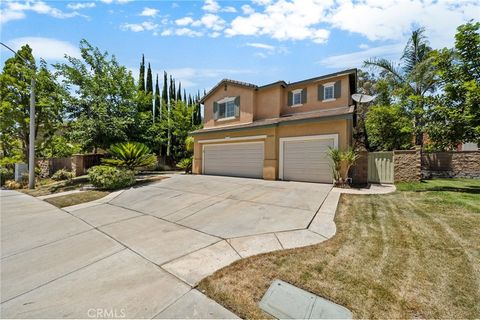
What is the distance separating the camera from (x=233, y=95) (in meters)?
14.9

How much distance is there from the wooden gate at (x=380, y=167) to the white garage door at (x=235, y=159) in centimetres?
579

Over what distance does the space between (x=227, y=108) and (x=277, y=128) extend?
5054mm

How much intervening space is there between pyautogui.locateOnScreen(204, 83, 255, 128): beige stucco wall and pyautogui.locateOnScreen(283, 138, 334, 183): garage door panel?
3.93 meters

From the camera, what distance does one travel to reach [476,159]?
1262cm

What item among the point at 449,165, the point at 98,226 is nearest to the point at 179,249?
the point at 98,226

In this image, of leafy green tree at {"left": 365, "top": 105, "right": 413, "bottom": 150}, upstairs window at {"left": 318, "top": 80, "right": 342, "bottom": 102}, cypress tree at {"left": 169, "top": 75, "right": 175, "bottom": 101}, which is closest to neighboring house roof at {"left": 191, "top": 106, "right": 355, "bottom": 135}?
upstairs window at {"left": 318, "top": 80, "right": 342, "bottom": 102}

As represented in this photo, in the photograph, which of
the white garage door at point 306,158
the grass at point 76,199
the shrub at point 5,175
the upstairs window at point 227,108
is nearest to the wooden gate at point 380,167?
the white garage door at point 306,158

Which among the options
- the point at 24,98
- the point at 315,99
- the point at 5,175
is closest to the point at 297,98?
the point at 315,99

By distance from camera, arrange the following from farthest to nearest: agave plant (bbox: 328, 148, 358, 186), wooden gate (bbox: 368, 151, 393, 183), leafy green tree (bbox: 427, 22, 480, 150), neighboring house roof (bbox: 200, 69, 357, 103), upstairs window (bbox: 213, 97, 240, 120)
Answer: upstairs window (bbox: 213, 97, 240, 120), neighboring house roof (bbox: 200, 69, 357, 103), wooden gate (bbox: 368, 151, 393, 183), agave plant (bbox: 328, 148, 358, 186), leafy green tree (bbox: 427, 22, 480, 150)

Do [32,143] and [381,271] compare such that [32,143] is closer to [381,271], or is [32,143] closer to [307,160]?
[307,160]

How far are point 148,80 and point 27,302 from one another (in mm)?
27602

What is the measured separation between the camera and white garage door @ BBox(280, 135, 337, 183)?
404 inches

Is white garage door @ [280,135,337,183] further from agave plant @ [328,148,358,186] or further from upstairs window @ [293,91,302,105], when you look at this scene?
upstairs window @ [293,91,302,105]

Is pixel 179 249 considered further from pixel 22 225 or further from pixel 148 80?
pixel 148 80
